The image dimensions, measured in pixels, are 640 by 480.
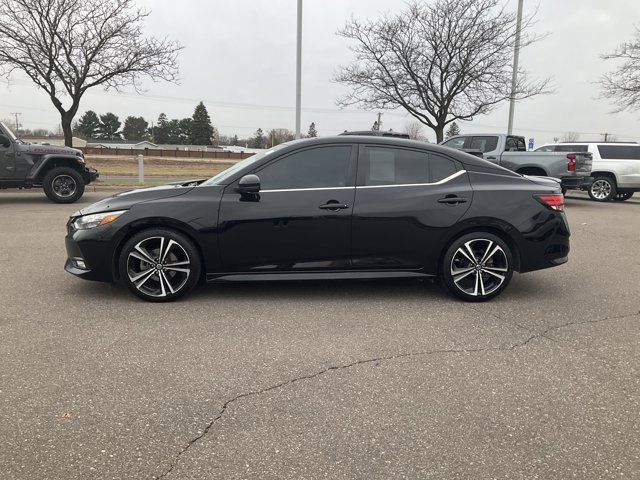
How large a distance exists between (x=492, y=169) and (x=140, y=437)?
4.01 meters

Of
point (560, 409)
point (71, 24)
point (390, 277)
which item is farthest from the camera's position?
point (71, 24)

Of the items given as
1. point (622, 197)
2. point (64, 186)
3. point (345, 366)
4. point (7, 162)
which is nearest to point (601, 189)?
point (622, 197)

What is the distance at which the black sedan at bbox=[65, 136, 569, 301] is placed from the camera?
464 centimetres

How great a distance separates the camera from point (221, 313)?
14.6 ft

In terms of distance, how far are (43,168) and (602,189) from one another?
1590 centimetres

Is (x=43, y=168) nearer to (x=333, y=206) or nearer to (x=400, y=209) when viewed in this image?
(x=333, y=206)

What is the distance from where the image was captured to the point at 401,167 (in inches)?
195

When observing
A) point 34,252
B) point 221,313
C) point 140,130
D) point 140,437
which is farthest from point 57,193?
point 140,130

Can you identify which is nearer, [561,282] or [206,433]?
[206,433]

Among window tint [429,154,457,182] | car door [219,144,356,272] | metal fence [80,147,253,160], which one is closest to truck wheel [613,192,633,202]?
window tint [429,154,457,182]

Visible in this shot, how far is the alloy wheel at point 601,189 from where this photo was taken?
52.4 feet

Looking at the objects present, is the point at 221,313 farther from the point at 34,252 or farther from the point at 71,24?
the point at 71,24

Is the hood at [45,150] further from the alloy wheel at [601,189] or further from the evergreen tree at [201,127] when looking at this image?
the evergreen tree at [201,127]

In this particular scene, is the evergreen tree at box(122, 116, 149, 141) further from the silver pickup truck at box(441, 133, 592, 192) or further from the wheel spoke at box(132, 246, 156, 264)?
the wheel spoke at box(132, 246, 156, 264)
